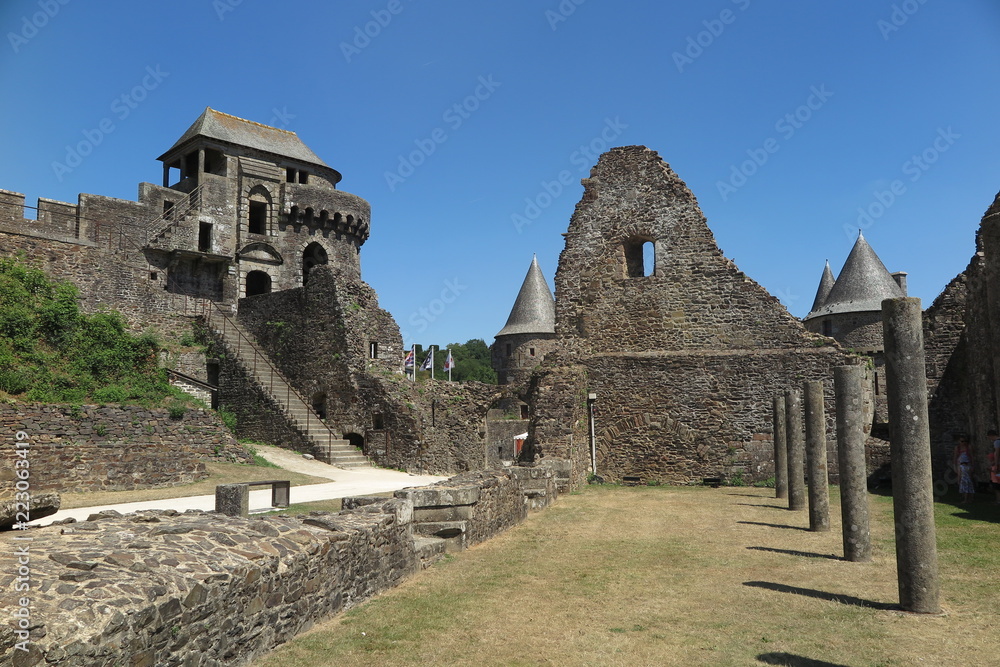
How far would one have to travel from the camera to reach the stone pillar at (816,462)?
10.3 meters

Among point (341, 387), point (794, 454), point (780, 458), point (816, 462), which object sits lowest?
point (780, 458)

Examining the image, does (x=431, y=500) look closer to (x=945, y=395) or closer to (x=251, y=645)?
(x=251, y=645)

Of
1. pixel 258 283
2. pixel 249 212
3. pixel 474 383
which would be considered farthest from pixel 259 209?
pixel 474 383

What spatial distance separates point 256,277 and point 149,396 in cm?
1787

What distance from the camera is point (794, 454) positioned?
13.3 m

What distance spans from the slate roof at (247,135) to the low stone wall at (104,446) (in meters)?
22.2

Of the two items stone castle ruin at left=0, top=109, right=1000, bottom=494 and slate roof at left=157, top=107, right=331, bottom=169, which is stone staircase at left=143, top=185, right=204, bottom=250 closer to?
stone castle ruin at left=0, top=109, right=1000, bottom=494

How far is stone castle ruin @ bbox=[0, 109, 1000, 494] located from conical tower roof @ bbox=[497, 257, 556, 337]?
45.4 ft

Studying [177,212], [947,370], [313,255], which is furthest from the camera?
[313,255]

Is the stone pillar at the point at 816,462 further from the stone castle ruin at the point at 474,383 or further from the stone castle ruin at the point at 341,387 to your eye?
the stone castle ruin at the point at 474,383

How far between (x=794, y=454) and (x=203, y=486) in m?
12.0

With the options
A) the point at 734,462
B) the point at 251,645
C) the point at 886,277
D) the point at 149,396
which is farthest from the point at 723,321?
the point at 886,277

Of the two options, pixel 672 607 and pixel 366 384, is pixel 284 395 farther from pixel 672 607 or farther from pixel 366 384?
pixel 672 607

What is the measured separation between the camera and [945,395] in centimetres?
1942
